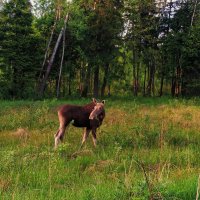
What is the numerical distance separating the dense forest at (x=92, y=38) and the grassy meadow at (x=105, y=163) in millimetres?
Answer: 19533

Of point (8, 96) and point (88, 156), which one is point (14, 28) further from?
point (88, 156)

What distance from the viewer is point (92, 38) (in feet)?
123

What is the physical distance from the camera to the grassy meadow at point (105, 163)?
579cm

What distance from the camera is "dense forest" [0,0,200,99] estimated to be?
35.2 m

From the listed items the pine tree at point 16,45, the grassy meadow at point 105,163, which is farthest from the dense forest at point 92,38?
the grassy meadow at point 105,163

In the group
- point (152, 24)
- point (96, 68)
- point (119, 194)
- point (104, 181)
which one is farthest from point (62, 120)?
point (152, 24)

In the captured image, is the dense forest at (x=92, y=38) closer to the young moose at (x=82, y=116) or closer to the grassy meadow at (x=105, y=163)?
the grassy meadow at (x=105, y=163)

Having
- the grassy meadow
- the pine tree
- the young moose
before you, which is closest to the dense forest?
the pine tree

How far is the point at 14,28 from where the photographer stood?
34719 mm

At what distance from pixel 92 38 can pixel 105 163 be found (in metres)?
29.4

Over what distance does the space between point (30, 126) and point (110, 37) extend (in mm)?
22671

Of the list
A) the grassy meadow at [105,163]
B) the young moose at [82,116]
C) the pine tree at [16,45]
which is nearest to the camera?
the grassy meadow at [105,163]

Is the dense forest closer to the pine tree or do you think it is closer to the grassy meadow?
the pine tree

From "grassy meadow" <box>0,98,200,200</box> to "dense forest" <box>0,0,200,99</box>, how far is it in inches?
769
